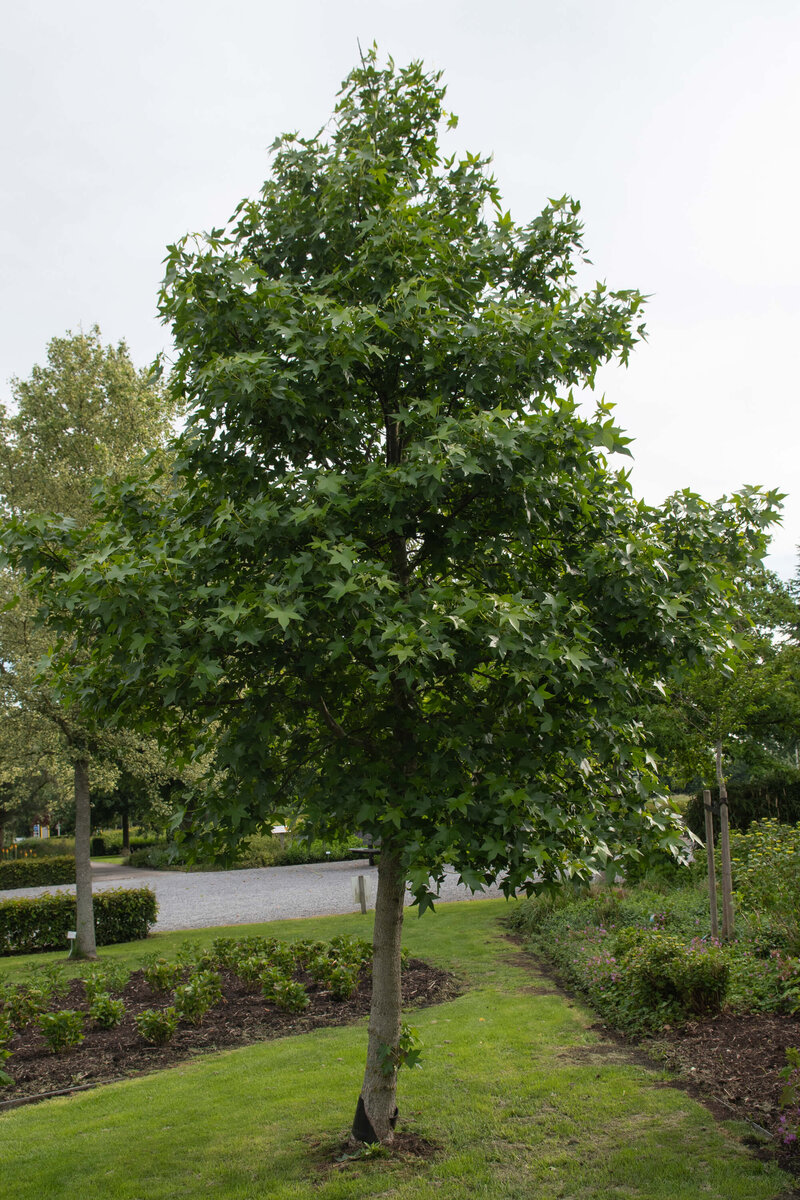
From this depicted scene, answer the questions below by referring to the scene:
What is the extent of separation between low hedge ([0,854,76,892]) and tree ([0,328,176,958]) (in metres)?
13.1

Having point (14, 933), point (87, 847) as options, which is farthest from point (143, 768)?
point (14, 933)

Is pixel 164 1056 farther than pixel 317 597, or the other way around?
pixel 164 1056

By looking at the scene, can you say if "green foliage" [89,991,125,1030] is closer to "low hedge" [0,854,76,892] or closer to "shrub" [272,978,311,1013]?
"shrub" [272,978,311,1013]

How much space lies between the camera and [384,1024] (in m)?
5.37

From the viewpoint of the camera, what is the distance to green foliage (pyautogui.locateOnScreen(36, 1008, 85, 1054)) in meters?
7.98

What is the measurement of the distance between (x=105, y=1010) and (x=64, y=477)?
8431 millimetres

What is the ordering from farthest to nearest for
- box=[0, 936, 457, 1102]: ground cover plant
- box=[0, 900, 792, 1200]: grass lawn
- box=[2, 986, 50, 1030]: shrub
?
box=[2, 986, 50, 1030]: shrub < box=[0, 936, 457, 1102]: ground cover plant < box=[0, 900, 792, 1200]: grass lawn

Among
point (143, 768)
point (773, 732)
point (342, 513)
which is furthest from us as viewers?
point (773, 732)

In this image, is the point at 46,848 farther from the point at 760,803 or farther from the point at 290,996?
the point at 290,996

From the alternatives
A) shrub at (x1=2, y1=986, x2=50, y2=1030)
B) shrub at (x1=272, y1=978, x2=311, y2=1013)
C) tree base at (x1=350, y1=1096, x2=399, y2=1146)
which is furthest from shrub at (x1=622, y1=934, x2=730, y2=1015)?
shrub at (x1=2, y1=986, x2=50, y2=1030)

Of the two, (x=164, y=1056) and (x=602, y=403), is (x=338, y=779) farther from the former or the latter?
(x=164, y=1056)

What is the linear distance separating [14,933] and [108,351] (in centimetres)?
1068

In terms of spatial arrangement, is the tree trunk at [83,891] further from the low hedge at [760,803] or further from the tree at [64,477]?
the low hedge at [760,803]

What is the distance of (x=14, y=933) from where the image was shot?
48.9ft
